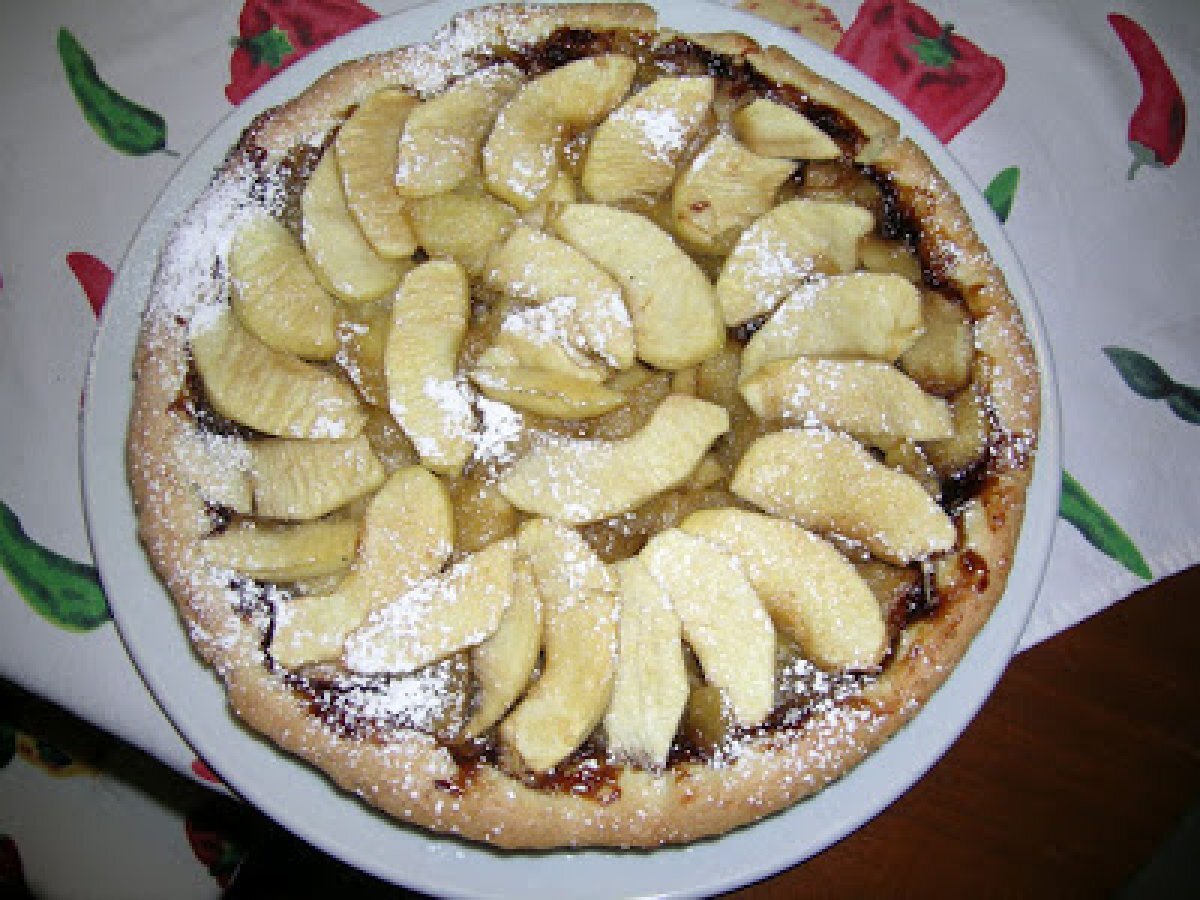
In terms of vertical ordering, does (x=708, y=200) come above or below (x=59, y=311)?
above

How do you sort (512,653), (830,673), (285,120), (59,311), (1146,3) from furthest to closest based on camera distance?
1. (1146,3)
2. (59,311)
3. (285,120)
4. (830,673)
5. (512,653)

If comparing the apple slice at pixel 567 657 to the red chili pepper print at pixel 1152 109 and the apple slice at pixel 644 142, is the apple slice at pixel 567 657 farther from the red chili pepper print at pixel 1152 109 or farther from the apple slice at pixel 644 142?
the red chili pepper print at pixel 1152 109

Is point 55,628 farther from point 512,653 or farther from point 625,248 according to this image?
point 625,248

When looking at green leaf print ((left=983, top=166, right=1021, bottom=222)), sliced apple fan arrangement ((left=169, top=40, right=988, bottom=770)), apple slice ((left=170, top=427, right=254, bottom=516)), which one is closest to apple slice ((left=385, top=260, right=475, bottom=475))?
sliced apple fan arrangement ((left=169, top=40, right=988, bottom=770))

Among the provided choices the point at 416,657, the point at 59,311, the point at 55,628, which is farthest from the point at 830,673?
the point at 59,311

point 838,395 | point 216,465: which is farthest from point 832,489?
point 216,465

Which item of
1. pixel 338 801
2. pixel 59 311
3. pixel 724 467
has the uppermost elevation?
pixel 59 311

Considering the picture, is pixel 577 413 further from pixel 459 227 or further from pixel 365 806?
pixel 365 806

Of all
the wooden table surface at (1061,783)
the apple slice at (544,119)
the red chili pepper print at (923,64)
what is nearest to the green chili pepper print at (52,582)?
the apple slice at (544,119)
